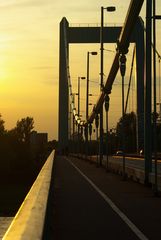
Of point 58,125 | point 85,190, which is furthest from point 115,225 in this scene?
point 58,125

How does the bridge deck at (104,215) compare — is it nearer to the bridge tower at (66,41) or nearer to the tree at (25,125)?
the bridge tower at (66,41)

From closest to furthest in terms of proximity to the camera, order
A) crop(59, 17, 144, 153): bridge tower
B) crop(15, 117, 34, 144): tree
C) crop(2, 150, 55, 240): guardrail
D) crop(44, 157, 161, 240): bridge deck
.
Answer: crop(2, 150, 55, 240): guardrail
crop(44, 157, 161, 240): bridge deck
crop(59, 17, 144, 153): bridge tower
crop(15, 117, 34, 144): tree

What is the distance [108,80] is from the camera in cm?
4147

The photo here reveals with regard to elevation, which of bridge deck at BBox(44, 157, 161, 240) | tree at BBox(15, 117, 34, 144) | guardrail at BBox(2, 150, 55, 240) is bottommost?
bridge deck at BBox(44, 157, 161, 240)

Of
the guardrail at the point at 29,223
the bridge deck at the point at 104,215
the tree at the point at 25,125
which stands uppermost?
the tree at the point at 25,125

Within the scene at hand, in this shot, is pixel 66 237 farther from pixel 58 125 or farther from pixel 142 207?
pixel 58 125

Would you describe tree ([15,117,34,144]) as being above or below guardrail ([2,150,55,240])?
above

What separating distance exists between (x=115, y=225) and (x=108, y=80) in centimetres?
2988

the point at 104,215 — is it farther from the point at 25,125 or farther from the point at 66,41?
the point at 25,125

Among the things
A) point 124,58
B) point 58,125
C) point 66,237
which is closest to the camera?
point 66,237

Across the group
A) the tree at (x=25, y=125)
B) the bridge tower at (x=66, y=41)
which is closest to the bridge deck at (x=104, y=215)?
the bridge tower at (x=66, y=41)

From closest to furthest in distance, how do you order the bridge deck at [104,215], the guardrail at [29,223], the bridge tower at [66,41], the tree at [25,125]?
the guardrail at [29,223], the bridge deck at [104,215], the bridge tower at [66,41], the tree at [25,125]

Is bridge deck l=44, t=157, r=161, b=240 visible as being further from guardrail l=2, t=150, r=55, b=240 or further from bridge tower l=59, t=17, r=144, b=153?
bridge tower l=59, t=17, r=144, b=153

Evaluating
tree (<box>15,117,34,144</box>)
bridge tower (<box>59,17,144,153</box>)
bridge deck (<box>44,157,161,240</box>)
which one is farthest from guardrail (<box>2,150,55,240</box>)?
tree (<box>15,117,34,144</box>)
